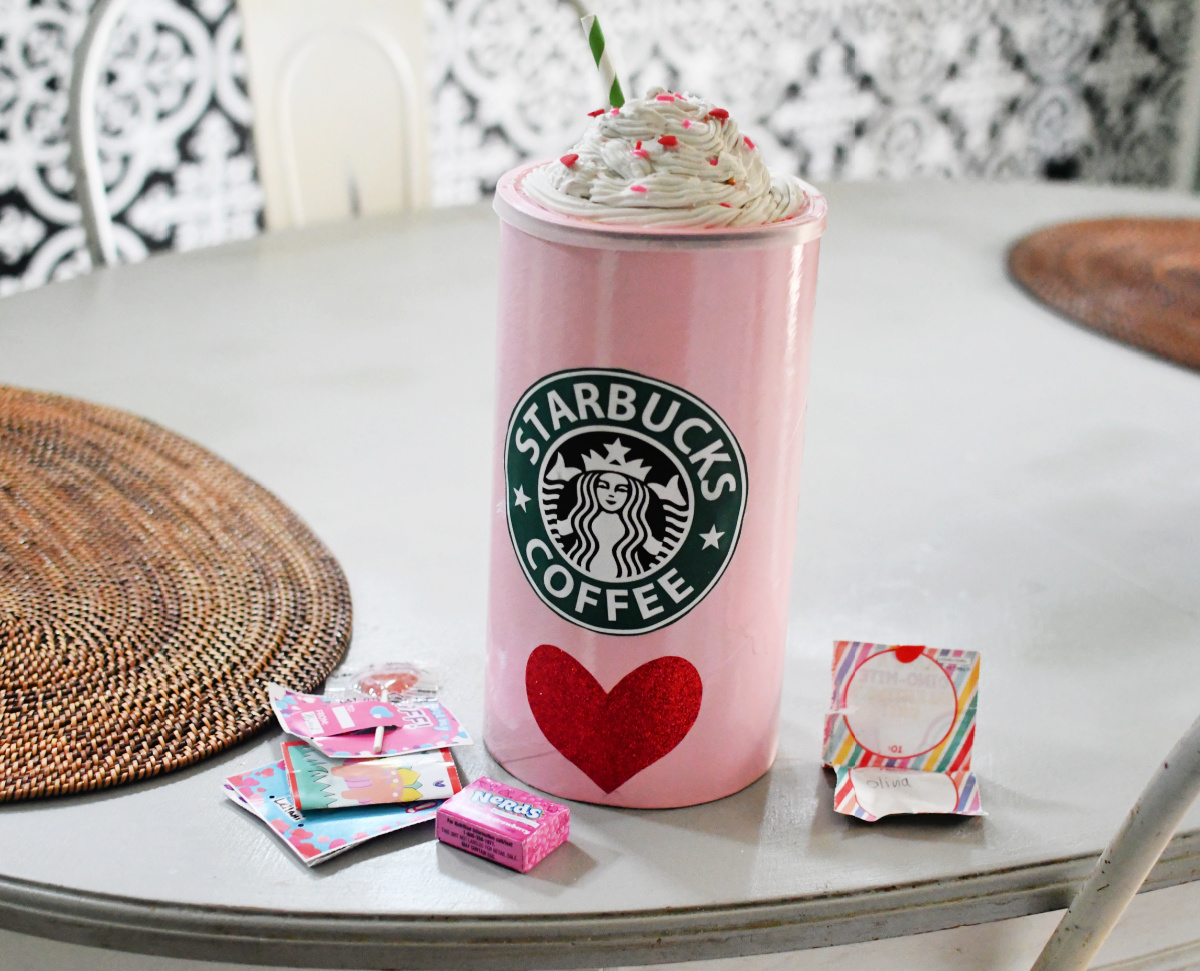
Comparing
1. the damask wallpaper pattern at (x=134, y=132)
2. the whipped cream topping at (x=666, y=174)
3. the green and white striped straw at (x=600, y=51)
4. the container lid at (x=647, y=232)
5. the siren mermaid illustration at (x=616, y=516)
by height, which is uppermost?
the green and white striped straw at (x=600, y=51)

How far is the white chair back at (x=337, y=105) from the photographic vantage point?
155 centimetres

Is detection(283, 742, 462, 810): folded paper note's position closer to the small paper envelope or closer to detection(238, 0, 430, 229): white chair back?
the small paper envelope

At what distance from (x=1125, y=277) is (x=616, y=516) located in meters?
1.05

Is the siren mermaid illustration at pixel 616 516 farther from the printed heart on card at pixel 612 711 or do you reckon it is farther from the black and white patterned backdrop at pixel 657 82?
the black and white patterned backdrop at pixel 657 82

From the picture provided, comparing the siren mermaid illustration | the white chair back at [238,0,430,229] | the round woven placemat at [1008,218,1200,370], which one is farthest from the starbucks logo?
the white chair back at [238,0,430,229]

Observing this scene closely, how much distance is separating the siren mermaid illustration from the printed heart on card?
0.15ft

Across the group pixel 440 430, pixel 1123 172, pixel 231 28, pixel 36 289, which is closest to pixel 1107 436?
pixel 440 430

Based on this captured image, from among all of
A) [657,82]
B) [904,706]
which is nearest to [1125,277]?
[904,706]

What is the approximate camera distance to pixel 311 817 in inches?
20.4

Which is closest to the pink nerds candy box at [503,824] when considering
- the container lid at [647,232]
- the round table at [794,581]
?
the round table at [794,581]

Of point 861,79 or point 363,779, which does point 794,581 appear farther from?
point 861,79

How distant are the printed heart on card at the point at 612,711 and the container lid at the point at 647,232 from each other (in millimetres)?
169

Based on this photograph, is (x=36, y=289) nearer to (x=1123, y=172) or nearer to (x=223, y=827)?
(x=223, y=827)

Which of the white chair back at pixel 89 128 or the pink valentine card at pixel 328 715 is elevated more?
the white chair back at pixel 89 128
